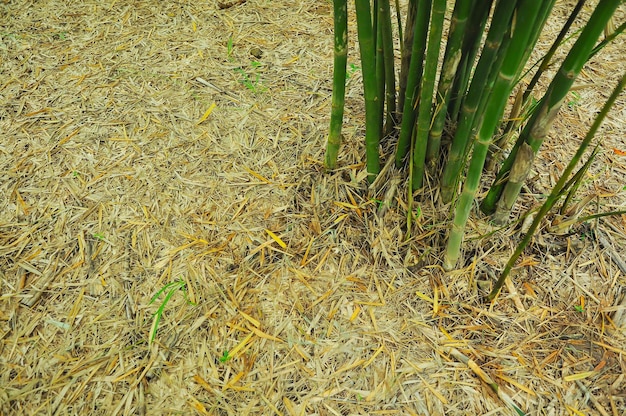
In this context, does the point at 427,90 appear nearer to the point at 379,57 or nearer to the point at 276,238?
the point at 379,57

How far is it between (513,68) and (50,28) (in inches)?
68.7

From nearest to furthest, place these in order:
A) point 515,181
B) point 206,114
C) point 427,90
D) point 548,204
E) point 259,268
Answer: point 548,204, point 427,90, point 515,181, point 259,268, point 206,114

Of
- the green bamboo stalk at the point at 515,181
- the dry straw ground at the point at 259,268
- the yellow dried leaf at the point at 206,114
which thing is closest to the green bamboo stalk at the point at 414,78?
the dry straw ground at the point at 259,268

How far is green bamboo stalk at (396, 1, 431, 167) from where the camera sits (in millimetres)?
864

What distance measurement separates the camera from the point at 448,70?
0.88m

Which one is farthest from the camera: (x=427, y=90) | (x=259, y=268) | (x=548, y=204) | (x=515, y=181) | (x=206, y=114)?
(x=206, y=114)

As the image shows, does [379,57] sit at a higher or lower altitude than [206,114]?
higher

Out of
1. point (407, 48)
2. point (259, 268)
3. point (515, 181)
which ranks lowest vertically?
point (259, 268)

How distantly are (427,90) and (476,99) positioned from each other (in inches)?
4.0

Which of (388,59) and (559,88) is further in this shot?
(388,59)

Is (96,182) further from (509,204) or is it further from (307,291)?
(509,204)

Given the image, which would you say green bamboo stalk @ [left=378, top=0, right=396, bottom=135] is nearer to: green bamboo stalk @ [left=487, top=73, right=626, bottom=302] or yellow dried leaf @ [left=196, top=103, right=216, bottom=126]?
green bamboo stalk @ [left=487, top=73, right=626, bottom=302]

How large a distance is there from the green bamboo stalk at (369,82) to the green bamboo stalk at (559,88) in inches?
11.5

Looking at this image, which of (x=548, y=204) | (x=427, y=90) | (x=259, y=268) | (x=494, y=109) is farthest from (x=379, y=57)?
(x=259, y=268)
